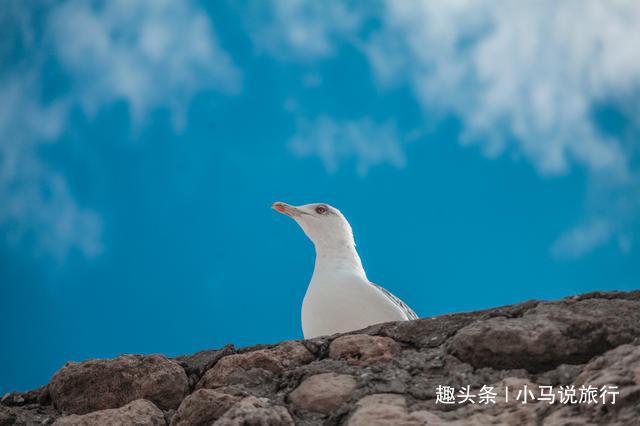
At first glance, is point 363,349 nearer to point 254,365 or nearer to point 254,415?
point 254,365

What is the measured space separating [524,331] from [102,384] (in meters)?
2.09

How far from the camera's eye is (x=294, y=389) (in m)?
4.05

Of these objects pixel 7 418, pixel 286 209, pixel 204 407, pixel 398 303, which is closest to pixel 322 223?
pixel 286 209

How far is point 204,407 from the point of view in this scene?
3.80m

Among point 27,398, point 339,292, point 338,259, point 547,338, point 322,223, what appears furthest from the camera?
point 322,223

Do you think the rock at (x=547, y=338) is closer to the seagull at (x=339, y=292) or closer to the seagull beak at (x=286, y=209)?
the seagull at (x=339, y=292)

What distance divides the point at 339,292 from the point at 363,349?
8.40 feet

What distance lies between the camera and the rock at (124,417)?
408 centimetres

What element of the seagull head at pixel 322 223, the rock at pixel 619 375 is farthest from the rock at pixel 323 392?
the seagull head at pixel 322 223

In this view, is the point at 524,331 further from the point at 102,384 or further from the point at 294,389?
the point at 102,384

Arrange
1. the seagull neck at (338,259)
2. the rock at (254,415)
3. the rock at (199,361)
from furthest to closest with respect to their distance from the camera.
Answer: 1. the seagull neck at (338,259)
2. the rock at (199,361)
3. the rock at (254,415)

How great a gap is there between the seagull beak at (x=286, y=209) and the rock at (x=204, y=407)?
472cm

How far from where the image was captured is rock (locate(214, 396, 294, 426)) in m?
3.61

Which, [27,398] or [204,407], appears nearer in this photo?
[204,407]
